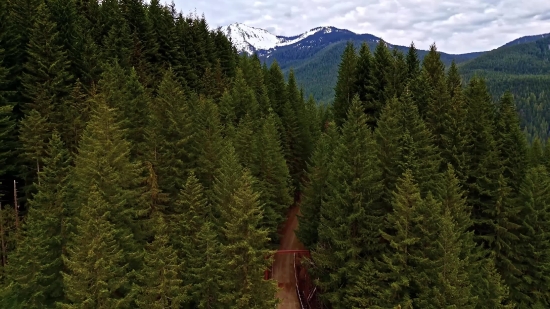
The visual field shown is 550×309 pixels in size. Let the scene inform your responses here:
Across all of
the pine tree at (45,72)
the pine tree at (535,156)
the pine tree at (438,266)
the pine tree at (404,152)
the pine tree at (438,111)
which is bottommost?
the pine tree at (438,266)

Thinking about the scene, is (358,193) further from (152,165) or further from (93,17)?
(93,17)

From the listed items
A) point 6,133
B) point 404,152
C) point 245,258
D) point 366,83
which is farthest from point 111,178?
point 366,83

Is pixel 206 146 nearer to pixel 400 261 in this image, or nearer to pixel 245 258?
pixel 245 258

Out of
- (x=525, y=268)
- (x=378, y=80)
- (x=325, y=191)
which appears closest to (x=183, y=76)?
(x=378, y=80)

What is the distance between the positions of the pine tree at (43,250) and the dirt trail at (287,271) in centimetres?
1564

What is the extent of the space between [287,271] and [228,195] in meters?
14.7

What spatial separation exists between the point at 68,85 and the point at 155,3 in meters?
36.2

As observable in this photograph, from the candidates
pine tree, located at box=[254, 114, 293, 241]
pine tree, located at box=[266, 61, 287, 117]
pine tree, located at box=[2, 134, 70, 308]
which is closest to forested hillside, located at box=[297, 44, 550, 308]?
pine tree, located at box=[254, 114, 293, 241]

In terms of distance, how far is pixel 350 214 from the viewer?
30453 millimetres

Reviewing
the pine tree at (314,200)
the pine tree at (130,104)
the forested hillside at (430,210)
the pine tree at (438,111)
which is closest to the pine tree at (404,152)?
the forested hillside at (430,210)

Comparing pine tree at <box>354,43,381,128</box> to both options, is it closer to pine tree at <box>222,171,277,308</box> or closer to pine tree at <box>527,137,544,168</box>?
pine tree at <box>527,137,544,168</box>

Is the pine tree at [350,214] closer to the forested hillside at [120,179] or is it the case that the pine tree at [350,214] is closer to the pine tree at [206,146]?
the forested hillside at [120,179]

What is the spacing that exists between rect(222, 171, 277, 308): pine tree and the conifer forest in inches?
5.0

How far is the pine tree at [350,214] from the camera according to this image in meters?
30.1
